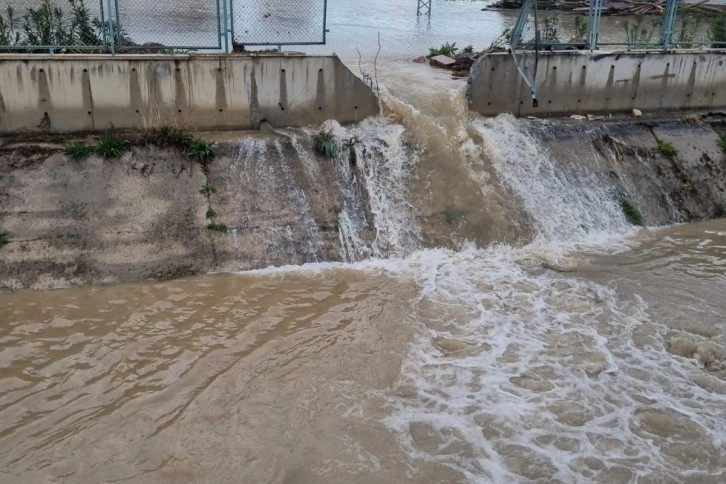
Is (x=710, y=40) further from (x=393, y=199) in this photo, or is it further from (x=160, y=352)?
(x=160, y=352)

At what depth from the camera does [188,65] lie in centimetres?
988

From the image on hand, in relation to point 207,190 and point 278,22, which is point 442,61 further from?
point 207,190

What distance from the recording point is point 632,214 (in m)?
11.0

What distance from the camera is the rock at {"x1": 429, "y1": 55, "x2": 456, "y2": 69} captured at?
561 inches

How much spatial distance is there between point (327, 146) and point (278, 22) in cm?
241

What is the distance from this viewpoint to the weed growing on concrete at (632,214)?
10922 millimetres

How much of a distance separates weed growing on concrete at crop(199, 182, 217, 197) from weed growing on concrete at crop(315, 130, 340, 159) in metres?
1.78

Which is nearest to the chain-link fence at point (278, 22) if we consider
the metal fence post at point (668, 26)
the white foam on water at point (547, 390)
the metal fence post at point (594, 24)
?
the white foam on water at point (547, 390)

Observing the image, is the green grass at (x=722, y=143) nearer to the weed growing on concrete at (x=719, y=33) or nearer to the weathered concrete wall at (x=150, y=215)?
the weed growing on concrete at (x=719, y=33)

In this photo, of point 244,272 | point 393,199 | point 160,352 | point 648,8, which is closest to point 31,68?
point 244,272

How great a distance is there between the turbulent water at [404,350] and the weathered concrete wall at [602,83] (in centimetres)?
158

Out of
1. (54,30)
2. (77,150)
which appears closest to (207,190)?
(77,150)

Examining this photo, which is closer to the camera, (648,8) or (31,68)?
(31,68)

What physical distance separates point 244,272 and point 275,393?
2684 mm
